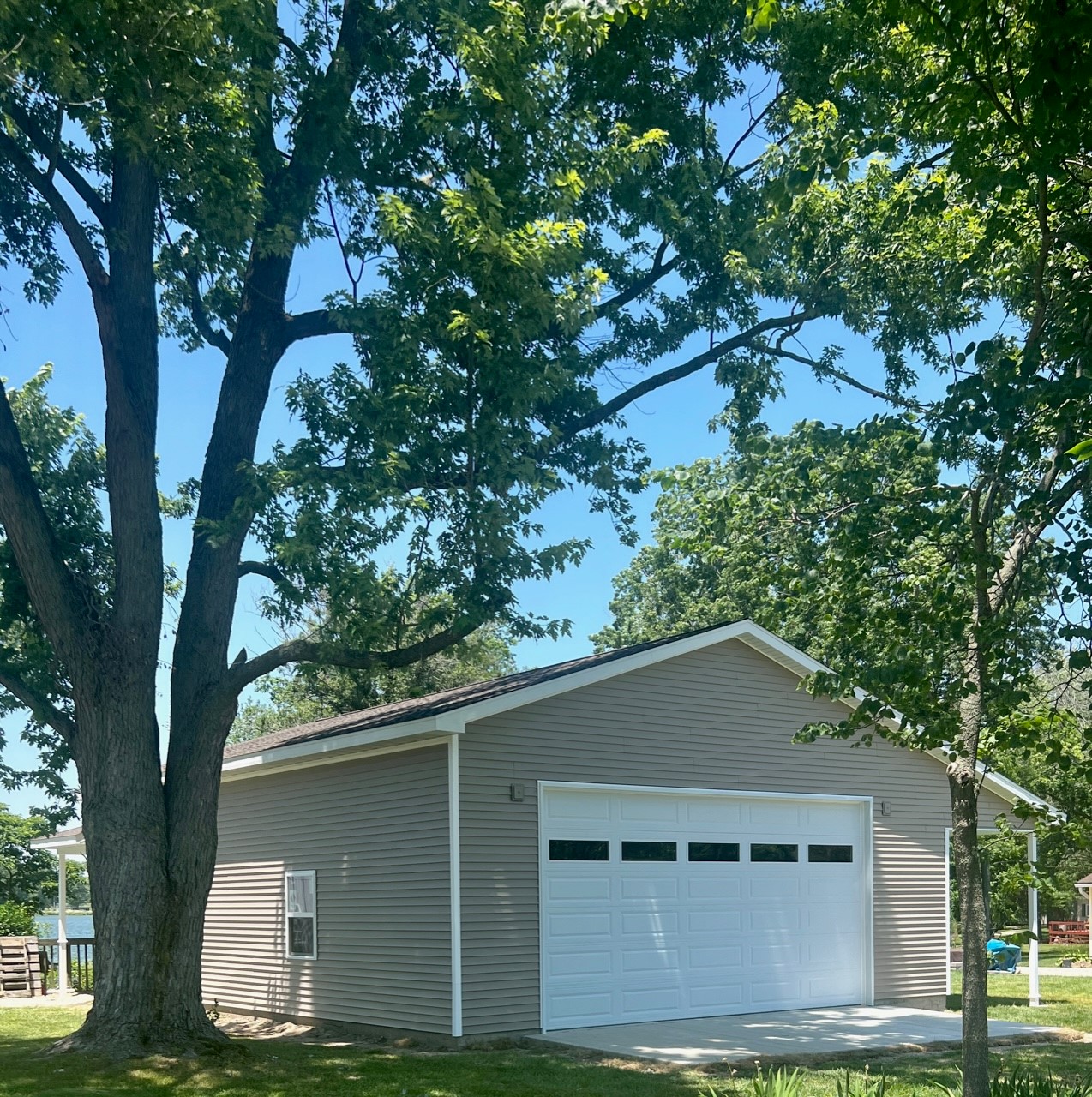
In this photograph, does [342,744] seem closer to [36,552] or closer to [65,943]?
[36,552]

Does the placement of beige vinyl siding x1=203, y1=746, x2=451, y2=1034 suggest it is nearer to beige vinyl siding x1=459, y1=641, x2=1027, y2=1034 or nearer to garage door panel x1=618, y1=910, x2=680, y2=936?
beige vinyl siding x1=459, y1=641, x2=1027, y2=1034

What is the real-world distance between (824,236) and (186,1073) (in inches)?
438

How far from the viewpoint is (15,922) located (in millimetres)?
29547

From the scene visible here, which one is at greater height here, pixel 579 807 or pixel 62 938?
pixel 579 807

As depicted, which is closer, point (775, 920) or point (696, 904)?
point (696, 904)

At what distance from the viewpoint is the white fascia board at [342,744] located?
13.7 metres

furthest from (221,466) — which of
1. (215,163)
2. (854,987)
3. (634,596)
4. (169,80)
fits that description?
(634,596)

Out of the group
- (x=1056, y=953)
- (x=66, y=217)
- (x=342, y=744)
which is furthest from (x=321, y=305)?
(x=1056, y=953)

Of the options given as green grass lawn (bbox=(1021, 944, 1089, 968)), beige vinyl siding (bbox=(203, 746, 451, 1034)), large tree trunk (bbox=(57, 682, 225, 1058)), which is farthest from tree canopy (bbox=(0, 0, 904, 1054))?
green grass lawn (bbox=(1021, 944, 1089, 968))

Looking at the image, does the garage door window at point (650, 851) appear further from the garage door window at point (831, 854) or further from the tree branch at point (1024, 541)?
the tree branch at point (1024, 541)

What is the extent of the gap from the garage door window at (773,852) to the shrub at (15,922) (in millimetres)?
19414

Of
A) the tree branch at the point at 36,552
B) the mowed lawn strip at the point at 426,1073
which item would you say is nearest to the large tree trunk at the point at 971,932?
the mowed lawn strip at the point at 426,1073

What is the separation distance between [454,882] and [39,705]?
4791 millimetres

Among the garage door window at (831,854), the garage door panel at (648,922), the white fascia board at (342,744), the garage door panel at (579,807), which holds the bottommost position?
the garage door panel at (648,922)
